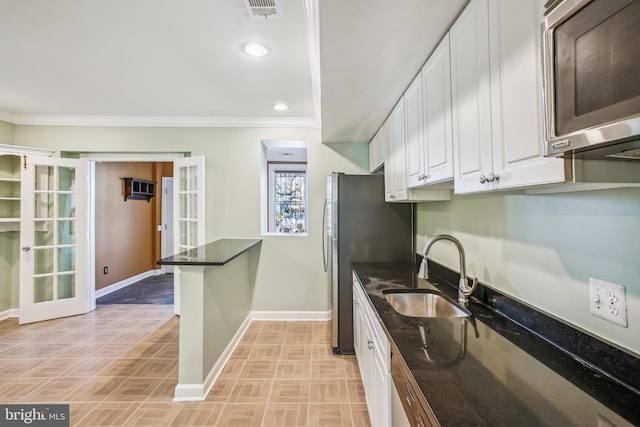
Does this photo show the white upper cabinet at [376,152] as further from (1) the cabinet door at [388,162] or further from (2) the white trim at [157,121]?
(2) the white trim at [157,121]

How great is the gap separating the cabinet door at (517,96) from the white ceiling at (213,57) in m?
0.39

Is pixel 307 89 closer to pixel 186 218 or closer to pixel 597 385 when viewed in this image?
pixel 186 218

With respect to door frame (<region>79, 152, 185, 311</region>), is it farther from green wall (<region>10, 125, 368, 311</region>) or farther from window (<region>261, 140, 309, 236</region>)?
window (<region>261, 140, 309, 236</region>)

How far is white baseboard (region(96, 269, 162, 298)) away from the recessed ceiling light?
4496 mm

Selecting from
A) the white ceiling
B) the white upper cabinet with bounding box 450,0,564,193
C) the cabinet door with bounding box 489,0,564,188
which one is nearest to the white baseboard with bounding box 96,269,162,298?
the white ceiling

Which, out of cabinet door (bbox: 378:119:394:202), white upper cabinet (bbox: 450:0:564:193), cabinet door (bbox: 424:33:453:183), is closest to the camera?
white upper cabinet (bbox: 450:0:564:193)

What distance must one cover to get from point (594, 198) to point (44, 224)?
16.6ft

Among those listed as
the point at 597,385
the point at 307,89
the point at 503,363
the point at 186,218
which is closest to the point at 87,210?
the point at 186,218

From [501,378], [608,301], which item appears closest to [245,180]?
[501,378]

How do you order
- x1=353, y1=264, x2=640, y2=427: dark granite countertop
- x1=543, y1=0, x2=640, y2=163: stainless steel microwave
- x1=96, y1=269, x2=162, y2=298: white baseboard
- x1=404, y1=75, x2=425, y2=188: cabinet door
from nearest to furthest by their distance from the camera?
x1=543, y1=0, x2=640, y2=163: stainless steel microwave, x1=353, y1=264, x2=640, y2=427: dark granite countertop, x1=404, y1=75, x2=425, y2=188: cabinet door, x1=96, y1=269, x2=162, y2=298: white baseboard

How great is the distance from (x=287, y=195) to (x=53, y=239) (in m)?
3.86

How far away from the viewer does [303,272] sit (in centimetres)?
360

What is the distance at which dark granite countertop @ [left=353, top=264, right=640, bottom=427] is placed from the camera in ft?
2.30

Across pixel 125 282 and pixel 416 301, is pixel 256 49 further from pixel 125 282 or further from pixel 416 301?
pixel 125 282
